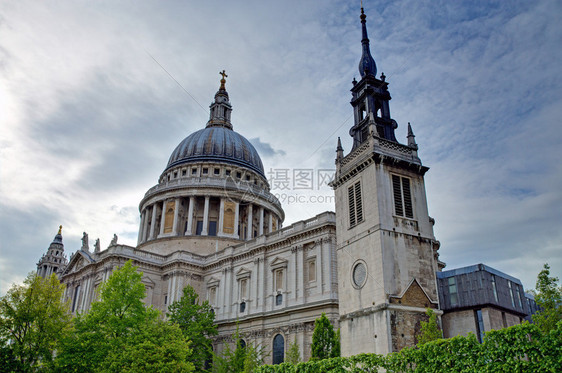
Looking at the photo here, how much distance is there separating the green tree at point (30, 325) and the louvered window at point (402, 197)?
2434 cm

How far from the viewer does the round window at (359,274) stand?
27188 millimetres

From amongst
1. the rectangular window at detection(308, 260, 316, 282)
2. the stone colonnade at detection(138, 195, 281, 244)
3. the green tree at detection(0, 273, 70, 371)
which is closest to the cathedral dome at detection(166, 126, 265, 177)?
the stone colonnade at detection(138, 195, 281, 244)

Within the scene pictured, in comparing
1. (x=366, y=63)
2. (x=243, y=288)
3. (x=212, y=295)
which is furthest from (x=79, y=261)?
(x=366, y=63)

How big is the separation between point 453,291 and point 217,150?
164ft

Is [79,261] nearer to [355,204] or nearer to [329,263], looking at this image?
[329,263]

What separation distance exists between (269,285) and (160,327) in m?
16.3

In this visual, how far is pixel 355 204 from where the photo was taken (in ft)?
97.4

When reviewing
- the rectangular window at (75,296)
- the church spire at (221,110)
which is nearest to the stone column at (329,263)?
the rectangular window at (75,296)

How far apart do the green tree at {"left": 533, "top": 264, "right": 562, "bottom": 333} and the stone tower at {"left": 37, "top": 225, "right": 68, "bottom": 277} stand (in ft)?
328

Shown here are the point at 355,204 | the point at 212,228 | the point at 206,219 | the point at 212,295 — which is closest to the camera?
the point at 355,204

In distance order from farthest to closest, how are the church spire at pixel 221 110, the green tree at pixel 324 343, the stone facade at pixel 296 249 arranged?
the church spire at pixel 221 110
the green tree at pixel 324 343
the stone facade at pixel 296 249

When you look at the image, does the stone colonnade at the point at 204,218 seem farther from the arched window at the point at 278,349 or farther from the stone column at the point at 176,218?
the arched window at the point at 278,349

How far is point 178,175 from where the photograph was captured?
2785 inches

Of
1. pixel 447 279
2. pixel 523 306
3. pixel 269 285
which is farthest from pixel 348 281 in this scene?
pixel 269 285
